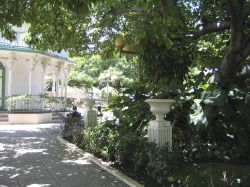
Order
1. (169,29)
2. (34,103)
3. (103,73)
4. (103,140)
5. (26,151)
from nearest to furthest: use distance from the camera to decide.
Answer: (169,29)
(103,140)
(26,151)
(34,103)
(103,73)

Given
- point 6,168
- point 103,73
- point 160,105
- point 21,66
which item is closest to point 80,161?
point 6,168

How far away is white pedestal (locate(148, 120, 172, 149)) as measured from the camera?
7.57 meters

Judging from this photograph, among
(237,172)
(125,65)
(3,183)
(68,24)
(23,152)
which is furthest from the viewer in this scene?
(125,65)

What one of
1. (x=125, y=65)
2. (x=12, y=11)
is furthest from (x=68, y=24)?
(x=125, y=65)

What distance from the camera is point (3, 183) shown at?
788cm

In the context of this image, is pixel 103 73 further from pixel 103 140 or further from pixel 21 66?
pixel 103 140

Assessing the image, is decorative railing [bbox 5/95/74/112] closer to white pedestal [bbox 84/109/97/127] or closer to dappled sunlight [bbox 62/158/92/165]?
white pedestal [bbox 84/109/97/127]

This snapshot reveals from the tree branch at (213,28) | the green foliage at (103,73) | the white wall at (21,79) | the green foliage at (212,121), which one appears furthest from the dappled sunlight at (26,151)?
the green foliage at (103,73)

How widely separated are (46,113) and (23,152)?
1171 cm

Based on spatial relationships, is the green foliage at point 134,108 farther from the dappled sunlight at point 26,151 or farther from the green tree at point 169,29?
the dappled sunlight at point 26,151

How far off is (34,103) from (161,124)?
17133 mm

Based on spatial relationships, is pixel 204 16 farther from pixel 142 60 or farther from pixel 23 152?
pixel 23 152

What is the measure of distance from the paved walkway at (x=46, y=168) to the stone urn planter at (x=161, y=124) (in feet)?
3.74

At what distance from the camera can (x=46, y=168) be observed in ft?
31.0
